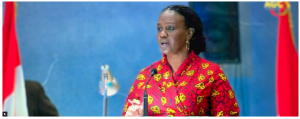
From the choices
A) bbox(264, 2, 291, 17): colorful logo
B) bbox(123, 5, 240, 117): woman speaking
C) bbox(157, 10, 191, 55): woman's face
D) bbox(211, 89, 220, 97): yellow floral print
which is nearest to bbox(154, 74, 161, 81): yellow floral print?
bbox(123, 5, 240, 117): woman speaking

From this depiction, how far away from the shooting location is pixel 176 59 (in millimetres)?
1909

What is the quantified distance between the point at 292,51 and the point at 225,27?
0.69 metres

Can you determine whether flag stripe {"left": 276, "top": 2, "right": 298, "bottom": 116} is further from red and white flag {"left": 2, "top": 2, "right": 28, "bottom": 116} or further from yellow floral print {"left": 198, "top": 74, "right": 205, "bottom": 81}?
red and white flag {"left": 2, "top": 2, "right": 28, "bottom": 116}

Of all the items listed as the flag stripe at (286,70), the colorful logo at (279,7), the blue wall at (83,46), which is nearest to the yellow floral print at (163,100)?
the blue wall at (83,46)

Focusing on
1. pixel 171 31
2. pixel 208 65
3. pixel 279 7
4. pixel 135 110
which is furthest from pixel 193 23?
pixel 279 7

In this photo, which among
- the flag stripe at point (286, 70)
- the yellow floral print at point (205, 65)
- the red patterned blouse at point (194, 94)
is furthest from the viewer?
the flag stripe at point (286, 70)

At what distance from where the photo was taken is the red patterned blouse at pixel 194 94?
172 centimetres

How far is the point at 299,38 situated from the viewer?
12.5 feet

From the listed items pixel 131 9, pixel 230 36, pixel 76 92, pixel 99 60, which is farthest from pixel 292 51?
pixel 76 92

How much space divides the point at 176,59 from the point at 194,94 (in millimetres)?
250

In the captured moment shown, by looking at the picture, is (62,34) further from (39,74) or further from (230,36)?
(230,36)

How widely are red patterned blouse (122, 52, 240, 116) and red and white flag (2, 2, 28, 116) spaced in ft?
6.20

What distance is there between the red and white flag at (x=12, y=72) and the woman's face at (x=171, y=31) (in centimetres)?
197

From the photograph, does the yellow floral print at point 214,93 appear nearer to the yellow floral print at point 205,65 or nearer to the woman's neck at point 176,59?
the yellow floral print at point 205,65
